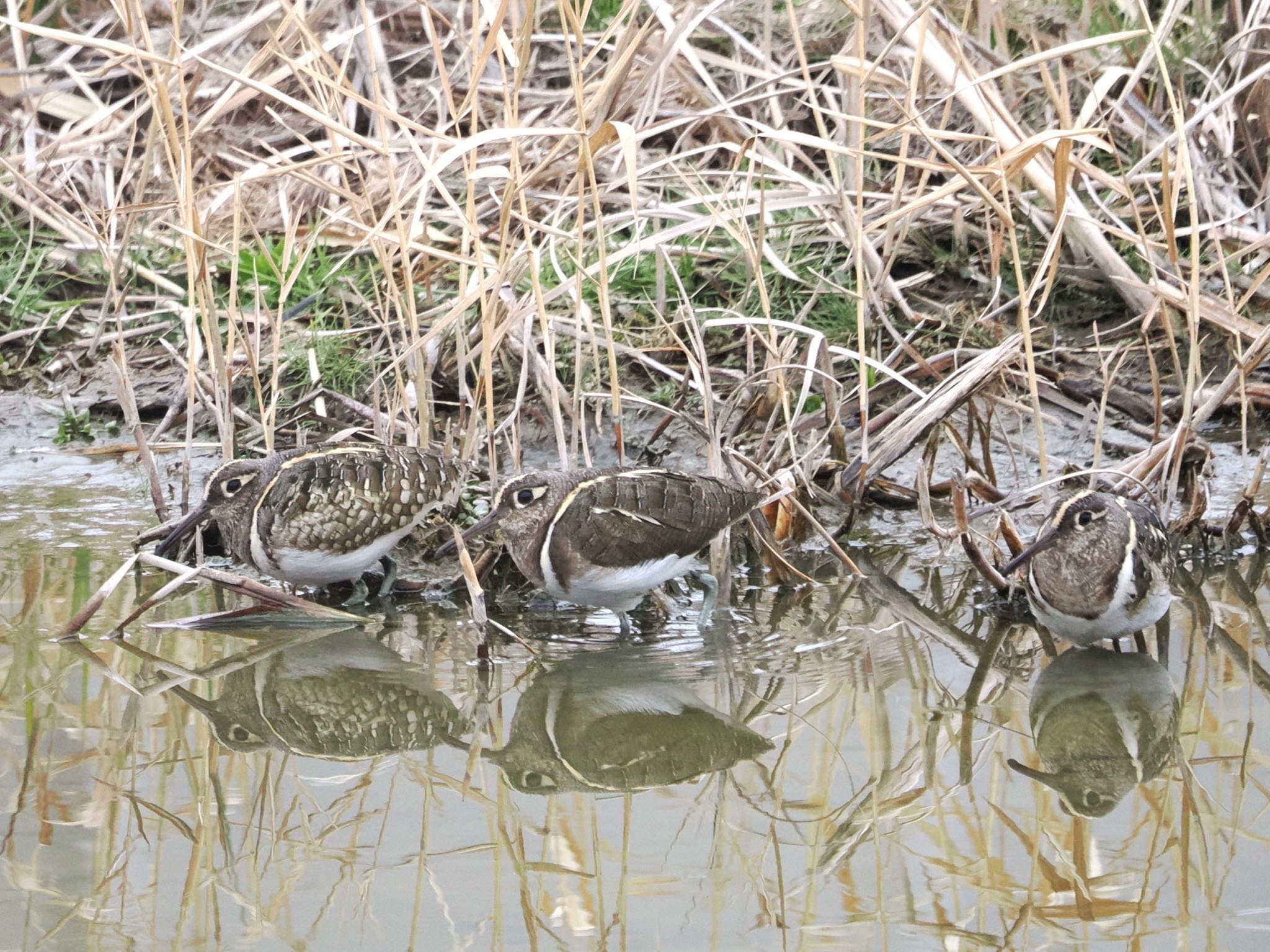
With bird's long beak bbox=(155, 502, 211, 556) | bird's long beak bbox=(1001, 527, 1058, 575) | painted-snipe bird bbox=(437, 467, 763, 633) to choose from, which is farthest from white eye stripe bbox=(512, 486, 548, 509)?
bird's long beak bbox=(1001, 527, 1058, 575)

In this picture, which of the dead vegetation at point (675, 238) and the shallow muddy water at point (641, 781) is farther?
the dead vegetation at point (675, 238)

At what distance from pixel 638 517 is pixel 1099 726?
4.89 feet

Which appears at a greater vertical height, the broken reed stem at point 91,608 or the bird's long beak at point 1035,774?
the broken reed stem at point 91,608

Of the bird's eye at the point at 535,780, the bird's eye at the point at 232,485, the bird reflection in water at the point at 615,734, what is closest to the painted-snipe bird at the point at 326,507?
the bird's eye at the point at 232,485

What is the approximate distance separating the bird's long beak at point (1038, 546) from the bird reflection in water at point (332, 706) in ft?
5.65

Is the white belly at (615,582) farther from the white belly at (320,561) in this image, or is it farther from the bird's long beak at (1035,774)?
the bird's long beak at (1035,774)

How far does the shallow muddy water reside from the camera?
2.97m

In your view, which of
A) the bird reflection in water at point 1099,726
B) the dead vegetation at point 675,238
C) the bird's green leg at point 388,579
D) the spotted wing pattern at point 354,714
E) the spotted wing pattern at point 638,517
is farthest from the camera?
the bird's green leg at point 388,579

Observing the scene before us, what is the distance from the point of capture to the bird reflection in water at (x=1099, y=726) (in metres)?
3.56

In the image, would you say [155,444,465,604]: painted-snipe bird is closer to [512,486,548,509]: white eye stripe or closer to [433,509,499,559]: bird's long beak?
[433,509,499,559]: bird's long beak

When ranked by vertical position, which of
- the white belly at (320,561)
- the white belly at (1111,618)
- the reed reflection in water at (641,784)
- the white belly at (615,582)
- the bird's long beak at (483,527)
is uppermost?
the bird's long beak at (483,527)

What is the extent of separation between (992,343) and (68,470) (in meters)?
3.99

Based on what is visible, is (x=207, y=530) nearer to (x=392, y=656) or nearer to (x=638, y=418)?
(x=392, y=656)

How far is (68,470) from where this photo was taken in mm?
6527
